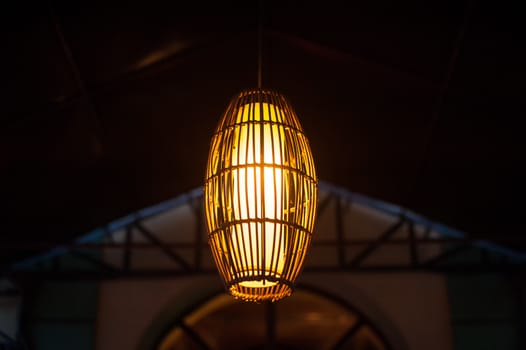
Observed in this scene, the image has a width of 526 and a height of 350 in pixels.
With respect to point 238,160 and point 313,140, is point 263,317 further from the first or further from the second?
point 238,160

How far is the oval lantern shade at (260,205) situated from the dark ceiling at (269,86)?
205 centimetres

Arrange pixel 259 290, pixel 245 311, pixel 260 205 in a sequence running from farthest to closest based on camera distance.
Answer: pixel 245 311 → pixel 259 290 → pixel 260 205

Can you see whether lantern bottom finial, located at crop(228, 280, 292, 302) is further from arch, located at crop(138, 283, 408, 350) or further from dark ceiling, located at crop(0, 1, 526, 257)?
arch, located at crop(138, 283, 408, 350)

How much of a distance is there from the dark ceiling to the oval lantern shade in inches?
80.8

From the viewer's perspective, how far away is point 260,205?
2.64 meters

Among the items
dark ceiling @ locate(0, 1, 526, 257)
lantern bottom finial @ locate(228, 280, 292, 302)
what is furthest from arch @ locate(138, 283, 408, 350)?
lantern bottom finial @ locate(228, 280, 292, 302)

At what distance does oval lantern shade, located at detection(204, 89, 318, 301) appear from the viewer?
2.63 meters

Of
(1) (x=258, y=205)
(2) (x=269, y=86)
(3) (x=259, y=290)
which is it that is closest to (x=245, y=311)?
(2) (x=269, y=86)

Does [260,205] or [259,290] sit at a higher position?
[260,205]

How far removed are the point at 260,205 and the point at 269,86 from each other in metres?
3.02

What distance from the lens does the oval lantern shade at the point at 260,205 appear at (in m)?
2.63

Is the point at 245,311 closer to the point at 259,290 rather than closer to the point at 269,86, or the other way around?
the point at 269,86

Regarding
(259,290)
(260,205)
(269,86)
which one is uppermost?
(269,86)

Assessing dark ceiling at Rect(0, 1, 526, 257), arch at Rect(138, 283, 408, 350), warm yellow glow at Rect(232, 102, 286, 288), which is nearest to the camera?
warm yellow glow at Rect(232, 102, 286, 288)
